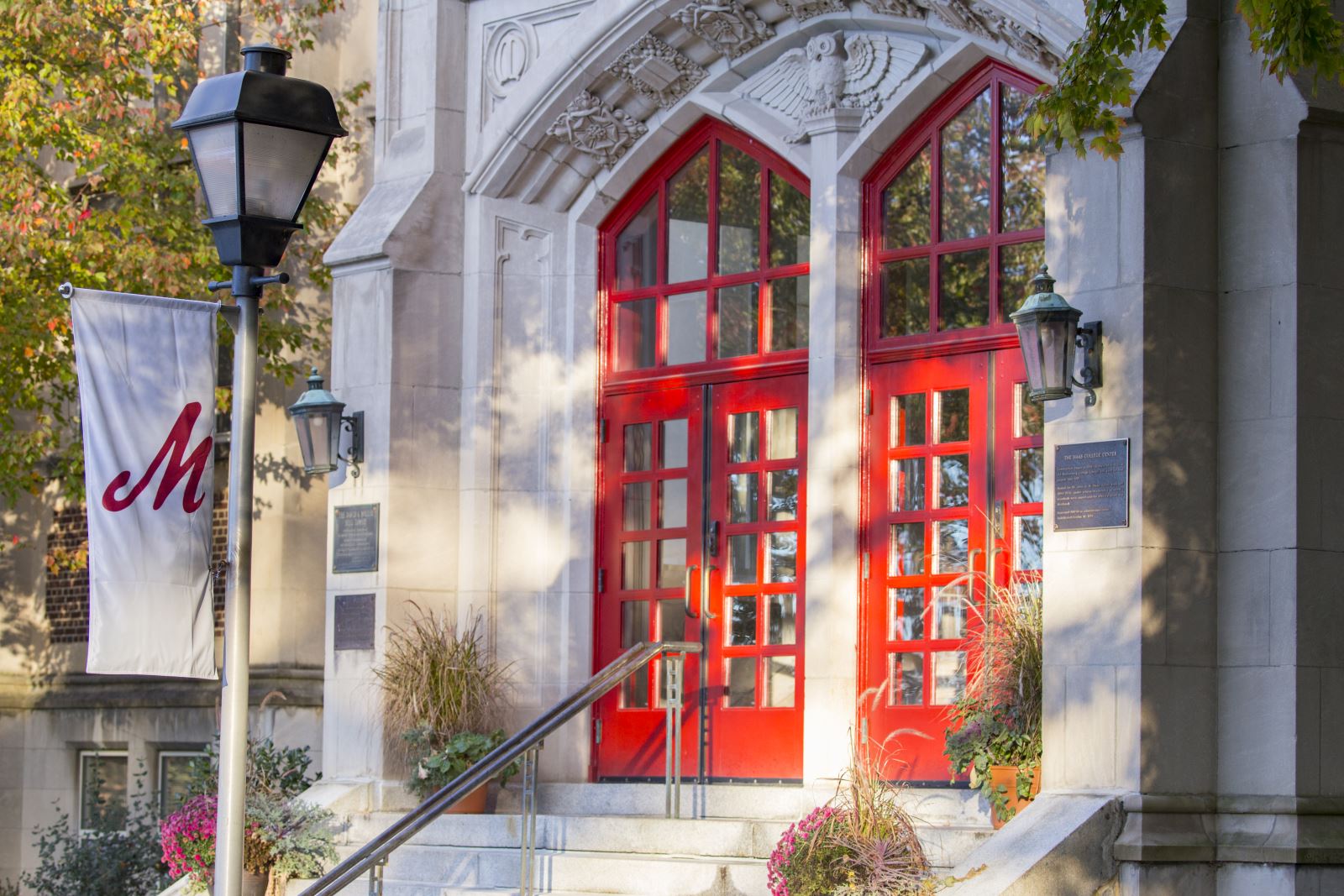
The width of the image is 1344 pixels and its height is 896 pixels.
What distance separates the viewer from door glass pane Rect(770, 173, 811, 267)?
463 inches

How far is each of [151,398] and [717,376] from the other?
5.63 m

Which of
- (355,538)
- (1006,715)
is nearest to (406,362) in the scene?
(355,538)

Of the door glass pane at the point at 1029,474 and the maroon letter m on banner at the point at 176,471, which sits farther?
the door glass pane at the point at 1029,474

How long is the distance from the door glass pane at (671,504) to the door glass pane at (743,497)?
14.7 inches

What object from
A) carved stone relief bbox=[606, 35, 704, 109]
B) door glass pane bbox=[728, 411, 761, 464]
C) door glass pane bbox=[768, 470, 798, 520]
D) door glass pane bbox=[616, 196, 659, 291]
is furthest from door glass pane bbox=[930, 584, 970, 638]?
carved stone relief bbox=[606, 35, 704, 109]

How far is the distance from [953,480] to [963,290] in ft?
3.45

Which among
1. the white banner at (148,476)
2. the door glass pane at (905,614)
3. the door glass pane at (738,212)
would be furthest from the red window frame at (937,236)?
the white banner at (148,476)

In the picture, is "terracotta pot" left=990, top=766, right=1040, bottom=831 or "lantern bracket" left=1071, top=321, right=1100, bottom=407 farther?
"terracotta pot" left=990, top=766, right=1040, bottom=831

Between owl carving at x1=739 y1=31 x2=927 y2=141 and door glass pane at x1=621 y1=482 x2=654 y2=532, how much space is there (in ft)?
7.80

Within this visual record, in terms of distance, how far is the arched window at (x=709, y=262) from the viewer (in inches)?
466

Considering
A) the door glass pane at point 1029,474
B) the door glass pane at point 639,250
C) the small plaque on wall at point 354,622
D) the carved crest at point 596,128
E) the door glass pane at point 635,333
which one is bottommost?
the small plaque on wall at point 354,622

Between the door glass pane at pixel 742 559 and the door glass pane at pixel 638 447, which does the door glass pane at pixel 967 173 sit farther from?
the door glass pane at pixel 638 447

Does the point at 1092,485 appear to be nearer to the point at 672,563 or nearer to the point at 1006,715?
the point at 1006,715

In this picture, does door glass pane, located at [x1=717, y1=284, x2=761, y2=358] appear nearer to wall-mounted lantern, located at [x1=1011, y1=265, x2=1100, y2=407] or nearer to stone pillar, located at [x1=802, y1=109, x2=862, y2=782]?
stone pillar, located at [x1=802, y1=109, x2=862, y2=782]
